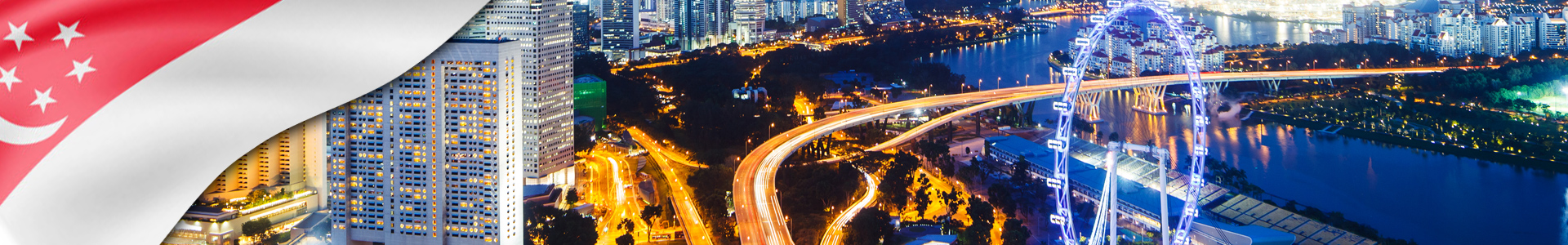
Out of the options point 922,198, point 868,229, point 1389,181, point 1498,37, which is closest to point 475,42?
point 868,229

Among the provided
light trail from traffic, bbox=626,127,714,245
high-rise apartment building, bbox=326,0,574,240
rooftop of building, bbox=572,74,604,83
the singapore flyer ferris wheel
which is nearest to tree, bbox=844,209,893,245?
light trail from traffic, bbox=626,127,714,245

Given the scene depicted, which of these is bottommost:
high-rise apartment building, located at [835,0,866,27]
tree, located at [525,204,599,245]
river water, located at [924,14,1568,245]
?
river water, located at [924,14,1568,245]

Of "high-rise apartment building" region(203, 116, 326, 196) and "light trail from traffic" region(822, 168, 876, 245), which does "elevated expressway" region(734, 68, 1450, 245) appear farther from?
"high-rise apartment building" region(203, 116, 326, 196)

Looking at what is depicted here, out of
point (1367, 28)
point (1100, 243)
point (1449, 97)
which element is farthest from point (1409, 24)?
point (1100, 243)

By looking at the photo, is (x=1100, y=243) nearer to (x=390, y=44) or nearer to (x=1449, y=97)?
(x=390, y=44)

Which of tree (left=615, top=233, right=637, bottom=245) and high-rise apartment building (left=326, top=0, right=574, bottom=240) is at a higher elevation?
high-rise apartment building (left=326, top=0, right=574, bottom=240)

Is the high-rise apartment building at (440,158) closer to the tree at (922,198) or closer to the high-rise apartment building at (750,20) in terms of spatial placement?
the tree at (922,198)
